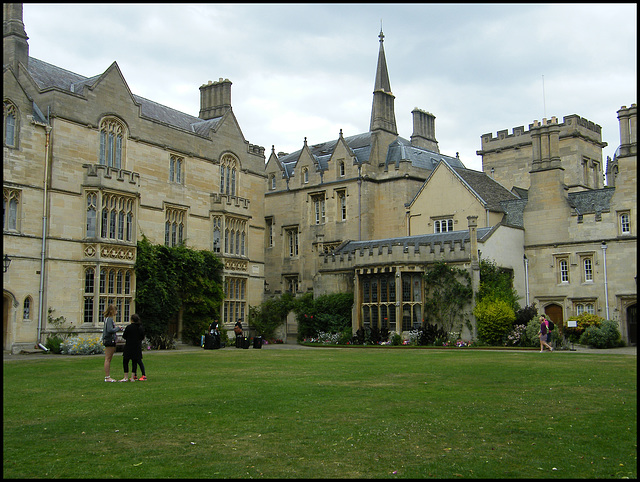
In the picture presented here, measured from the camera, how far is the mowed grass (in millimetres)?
6996

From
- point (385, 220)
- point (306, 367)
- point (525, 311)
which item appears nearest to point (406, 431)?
point (306, 367)

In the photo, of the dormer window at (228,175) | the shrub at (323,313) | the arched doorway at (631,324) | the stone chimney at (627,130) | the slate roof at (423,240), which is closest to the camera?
the arched doorway at (631,324)

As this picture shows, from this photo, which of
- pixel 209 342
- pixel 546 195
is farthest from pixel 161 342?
pixel 546 195

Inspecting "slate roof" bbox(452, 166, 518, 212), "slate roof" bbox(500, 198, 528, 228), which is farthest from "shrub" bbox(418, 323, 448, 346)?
"slate roof" bbox(452, 166, 518, 212)

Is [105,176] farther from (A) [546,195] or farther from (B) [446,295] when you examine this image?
(A) [546,195]

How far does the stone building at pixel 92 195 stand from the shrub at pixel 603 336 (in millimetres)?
18983

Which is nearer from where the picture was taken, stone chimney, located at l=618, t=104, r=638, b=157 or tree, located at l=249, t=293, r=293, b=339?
stone chimney, located at l=618, t=104, r=638, b=157

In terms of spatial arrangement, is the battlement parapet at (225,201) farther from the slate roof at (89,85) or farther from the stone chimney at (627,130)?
the stone chimney at (627,130)

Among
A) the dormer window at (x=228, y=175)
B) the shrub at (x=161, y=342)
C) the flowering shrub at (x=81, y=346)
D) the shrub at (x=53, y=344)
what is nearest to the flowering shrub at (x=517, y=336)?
the shrub at (x=161, y=342)

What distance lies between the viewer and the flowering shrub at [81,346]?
87.9 feet

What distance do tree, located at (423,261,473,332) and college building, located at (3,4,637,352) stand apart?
46 cm

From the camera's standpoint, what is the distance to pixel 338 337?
36.1m

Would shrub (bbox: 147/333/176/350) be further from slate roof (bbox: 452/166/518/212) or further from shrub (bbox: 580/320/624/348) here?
shrub (bbox: 580/320/624/348)

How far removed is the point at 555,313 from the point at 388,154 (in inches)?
687
